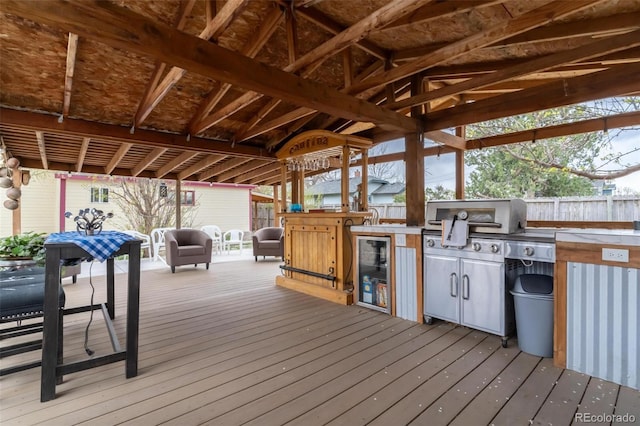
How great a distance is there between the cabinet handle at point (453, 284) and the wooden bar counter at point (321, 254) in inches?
52.5

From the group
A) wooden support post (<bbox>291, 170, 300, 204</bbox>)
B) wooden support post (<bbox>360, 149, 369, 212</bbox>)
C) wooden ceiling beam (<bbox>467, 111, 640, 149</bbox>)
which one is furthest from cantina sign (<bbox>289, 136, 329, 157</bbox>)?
wooden ceiling beam (<bbox>467, 111, 640, 149</bbox>)

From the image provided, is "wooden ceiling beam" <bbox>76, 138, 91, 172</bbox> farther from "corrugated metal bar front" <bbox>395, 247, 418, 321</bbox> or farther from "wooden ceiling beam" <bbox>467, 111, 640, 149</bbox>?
"wooden ceiling beam" <bbox>467, 111, 640, 149</bbox>

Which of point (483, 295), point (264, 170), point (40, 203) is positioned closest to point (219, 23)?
point (483, 295)

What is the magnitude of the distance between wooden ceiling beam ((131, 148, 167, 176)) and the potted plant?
2.32 metres

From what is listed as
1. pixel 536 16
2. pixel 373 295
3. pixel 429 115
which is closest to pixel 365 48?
pixel 429 115

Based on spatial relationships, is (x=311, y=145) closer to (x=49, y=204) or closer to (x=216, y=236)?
(x=216, y=236)

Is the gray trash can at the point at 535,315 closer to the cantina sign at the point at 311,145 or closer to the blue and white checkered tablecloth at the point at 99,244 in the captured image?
the cantina sign at the point at 311,145

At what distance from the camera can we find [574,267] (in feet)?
7.39

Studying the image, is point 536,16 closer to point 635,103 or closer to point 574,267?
point 574,267

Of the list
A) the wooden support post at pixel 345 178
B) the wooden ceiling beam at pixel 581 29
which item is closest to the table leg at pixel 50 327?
the wooden support post at pixel 345 178

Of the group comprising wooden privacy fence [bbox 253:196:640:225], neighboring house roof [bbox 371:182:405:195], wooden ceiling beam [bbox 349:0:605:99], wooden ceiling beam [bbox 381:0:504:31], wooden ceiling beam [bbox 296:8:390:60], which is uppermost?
wooden ceiling beam [bbox 296:8:390:60]

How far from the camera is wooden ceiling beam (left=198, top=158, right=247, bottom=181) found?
7234mm

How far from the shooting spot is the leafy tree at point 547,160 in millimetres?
5717

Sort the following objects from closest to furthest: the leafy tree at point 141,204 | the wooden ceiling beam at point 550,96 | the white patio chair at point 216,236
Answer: the wooden ceiling beam at point 550,96, the white patio chair at point 216,236, the leafy tree at point 141,204
